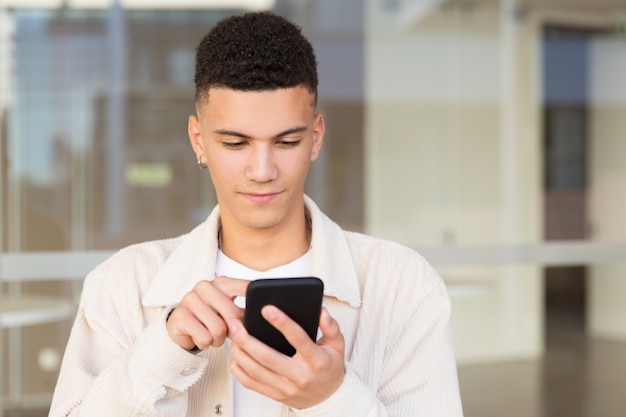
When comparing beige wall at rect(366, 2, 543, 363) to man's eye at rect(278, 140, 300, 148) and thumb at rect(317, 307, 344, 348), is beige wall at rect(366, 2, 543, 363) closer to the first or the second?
man's eye at rect(278, 140, 300, 148)

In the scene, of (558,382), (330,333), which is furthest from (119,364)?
(558,382)

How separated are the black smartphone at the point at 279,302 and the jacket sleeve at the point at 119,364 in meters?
0.12

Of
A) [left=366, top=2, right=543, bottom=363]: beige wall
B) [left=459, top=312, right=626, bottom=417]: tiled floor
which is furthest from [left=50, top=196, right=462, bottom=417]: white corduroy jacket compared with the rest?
[left=366, top=2, right=543, bottom=363]: beige wall

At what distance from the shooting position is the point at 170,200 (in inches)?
181

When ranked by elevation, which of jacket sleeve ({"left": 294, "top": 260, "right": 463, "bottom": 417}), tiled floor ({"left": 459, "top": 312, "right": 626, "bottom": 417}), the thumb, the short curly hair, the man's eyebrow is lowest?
tiled floor ({"left": 459, "top": 312, "right": 626, "bottom": 417})

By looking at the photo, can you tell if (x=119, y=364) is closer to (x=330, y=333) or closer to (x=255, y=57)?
(x=330, y=333)

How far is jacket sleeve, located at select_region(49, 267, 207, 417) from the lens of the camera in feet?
3.71

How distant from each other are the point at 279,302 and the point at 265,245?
39 centimetres

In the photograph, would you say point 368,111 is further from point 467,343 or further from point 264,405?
point 264,405

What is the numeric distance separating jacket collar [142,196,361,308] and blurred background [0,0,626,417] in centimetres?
251

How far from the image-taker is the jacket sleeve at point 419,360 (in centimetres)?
131

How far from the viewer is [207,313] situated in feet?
3.49

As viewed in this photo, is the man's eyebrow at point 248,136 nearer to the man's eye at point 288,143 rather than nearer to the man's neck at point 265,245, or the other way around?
the man's eye at point 288,143

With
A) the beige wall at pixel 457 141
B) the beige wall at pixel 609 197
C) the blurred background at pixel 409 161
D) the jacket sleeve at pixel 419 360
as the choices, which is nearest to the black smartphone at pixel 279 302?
the jacket sleeve at pixel 419 360
